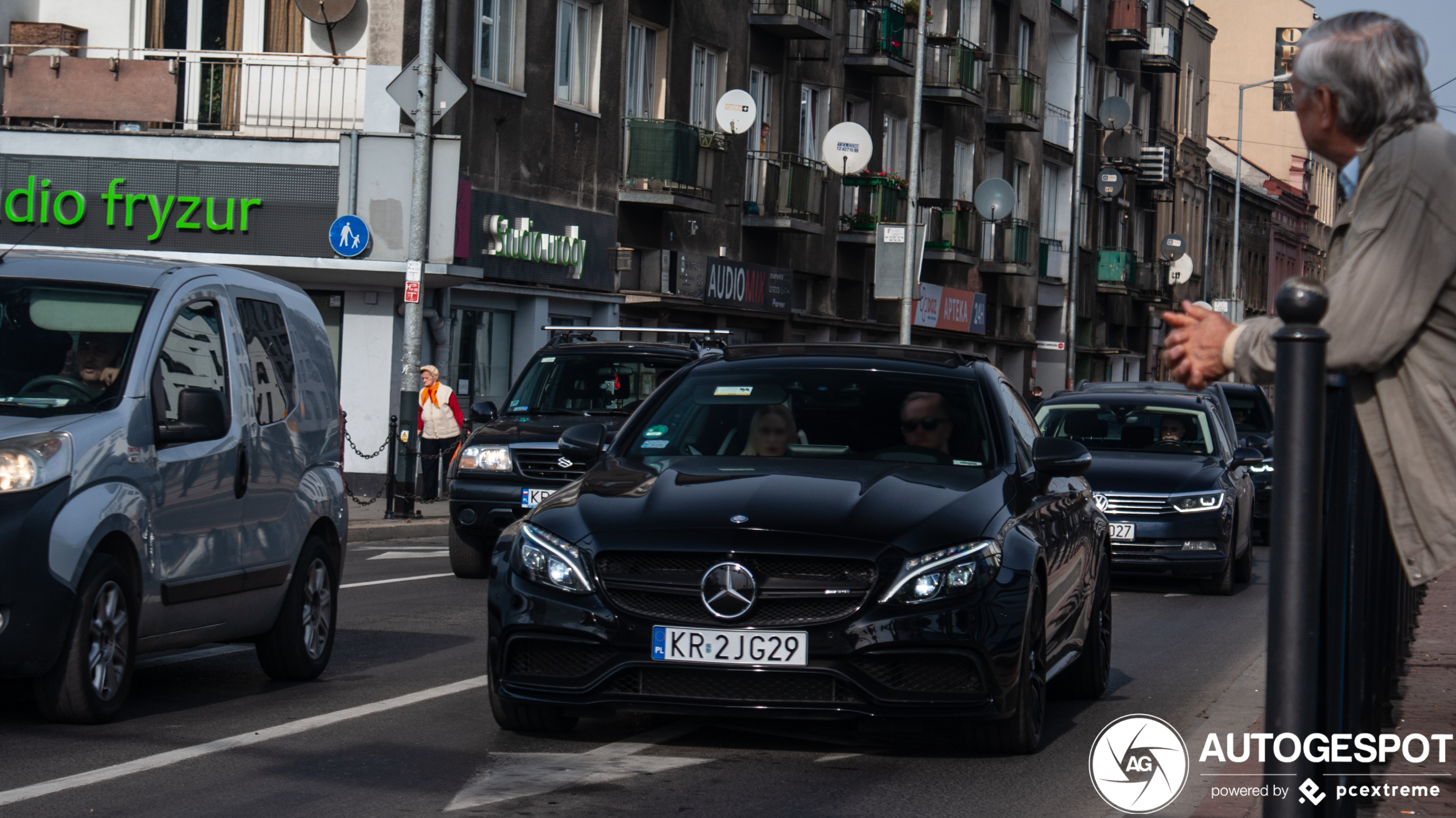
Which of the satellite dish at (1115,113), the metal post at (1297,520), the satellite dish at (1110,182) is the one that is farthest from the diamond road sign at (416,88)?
the satellite dish at (1115,113)

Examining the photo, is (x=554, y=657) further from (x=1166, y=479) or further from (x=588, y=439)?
(x=1166, y=479)

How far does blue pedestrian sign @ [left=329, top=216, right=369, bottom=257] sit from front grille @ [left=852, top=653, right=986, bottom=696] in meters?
17.9

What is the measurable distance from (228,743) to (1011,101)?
46865 millimetres

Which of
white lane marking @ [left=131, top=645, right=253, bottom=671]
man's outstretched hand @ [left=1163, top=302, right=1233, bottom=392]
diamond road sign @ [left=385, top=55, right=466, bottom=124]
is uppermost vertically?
diamond road sign @ [left=385, top=55, right=466, bottom=124]

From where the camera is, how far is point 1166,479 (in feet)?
53.9

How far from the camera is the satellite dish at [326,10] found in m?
26.5

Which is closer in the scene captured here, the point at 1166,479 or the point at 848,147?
the point at 1166,479

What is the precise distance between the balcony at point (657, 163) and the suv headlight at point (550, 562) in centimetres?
2508

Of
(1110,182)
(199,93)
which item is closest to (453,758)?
(199,93)

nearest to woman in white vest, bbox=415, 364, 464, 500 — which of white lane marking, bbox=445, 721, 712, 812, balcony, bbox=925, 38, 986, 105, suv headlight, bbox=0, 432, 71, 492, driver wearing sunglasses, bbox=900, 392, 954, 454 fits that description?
driver wearing sunglasses, bbox=900, 392, 954, 454

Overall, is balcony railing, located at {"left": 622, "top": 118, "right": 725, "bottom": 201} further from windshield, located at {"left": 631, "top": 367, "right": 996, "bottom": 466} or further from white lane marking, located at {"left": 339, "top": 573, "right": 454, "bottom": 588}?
windshield, located at {"left": 631, "top": 367, "right": 996, "bottom": 466}

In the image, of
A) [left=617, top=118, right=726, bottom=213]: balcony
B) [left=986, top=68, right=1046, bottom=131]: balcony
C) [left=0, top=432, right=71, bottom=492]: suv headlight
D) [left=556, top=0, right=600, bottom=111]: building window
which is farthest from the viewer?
[left=986, top=68, right=1046, bottom=131]: balcony

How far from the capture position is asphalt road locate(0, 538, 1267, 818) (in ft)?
20.9

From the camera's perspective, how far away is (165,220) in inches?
1045
